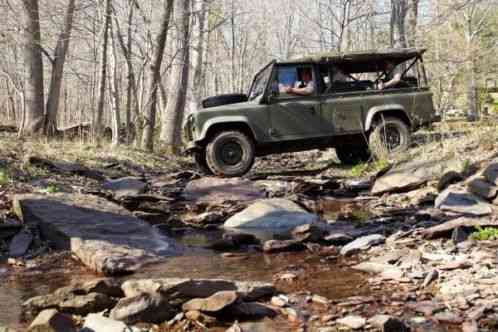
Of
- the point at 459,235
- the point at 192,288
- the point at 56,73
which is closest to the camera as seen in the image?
the point at 192,288

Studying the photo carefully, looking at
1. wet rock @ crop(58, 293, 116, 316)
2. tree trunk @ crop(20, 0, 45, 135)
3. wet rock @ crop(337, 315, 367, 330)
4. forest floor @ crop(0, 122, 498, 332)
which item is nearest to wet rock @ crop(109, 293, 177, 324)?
forest floor @ crop(0, 122, 498, 332)

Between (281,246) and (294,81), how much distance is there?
5262 mm

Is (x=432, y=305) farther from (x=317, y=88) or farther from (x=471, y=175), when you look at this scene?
(x=317, y=88)

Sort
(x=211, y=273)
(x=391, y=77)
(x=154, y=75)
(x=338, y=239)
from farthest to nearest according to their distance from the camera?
(x=154, y=75)
(x=391, y=77)
(x=338, y=239)
(x=211, y=273)

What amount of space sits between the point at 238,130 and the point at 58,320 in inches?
280

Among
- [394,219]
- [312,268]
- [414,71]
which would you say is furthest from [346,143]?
[312,268]

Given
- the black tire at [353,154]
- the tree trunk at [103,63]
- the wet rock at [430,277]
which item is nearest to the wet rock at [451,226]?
the wet rock at [430,277]

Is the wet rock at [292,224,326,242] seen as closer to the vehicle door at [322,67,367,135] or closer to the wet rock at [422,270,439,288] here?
the wet rock at [422,270,439,288]

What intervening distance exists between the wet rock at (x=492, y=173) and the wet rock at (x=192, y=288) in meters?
3.57

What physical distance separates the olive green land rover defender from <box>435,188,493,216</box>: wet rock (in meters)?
3.35

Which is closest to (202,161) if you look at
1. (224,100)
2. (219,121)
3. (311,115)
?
(219,121)

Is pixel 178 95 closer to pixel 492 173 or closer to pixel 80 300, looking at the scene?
pixel 492 173

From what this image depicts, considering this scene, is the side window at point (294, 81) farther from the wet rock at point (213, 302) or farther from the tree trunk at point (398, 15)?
the tree trunk at point (398, 15)

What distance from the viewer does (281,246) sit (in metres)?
4.75
